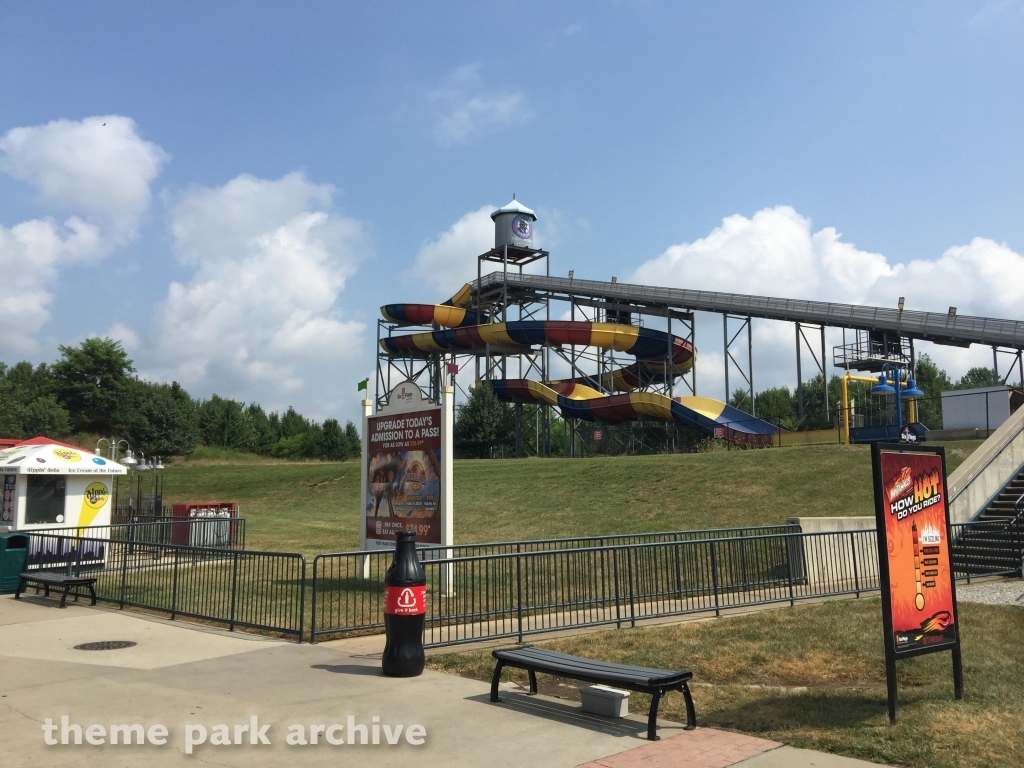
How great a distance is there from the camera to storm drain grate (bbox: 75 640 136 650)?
Answer: 31.9 feet

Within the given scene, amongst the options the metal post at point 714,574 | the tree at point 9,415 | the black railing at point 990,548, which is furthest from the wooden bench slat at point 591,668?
the tree at point 9,415

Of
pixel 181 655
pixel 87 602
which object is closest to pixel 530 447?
pixel 87 602

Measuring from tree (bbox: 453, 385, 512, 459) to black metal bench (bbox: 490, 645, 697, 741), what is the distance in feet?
147

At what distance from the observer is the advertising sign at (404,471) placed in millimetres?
14203

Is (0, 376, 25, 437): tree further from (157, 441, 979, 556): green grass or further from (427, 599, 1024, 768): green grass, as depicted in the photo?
(427, 599, 1024, 768): green grass

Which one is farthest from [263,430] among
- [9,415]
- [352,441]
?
[9,415]

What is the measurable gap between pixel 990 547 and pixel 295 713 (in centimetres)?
1518

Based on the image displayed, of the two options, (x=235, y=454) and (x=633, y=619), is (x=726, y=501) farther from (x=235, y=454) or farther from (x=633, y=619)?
(x=235, y=454)

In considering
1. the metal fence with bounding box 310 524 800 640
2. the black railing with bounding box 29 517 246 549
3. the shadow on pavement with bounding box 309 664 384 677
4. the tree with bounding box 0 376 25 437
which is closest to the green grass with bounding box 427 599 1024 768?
the shadow on pavement with bounding box 309 664 384 677

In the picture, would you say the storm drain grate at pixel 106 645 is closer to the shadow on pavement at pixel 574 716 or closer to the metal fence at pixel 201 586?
the metal fence at pixel 201 586

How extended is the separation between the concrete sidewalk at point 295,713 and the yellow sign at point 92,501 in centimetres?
969

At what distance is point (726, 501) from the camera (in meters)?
23.9

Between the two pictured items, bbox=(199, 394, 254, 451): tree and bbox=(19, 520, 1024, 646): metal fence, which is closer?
bbox=(19, 520, 1024, 646): metal fence

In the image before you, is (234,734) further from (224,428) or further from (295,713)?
(224,428)
